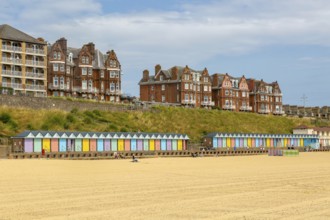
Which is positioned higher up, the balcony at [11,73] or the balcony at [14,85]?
the balcony at [11,73]

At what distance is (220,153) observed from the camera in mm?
83625

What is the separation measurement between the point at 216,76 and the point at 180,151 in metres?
59.7

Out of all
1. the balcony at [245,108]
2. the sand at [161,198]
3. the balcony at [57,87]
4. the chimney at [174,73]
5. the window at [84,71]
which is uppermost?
the chimney at [174,73]

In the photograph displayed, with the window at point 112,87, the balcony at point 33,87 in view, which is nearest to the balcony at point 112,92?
the window at point 112,87

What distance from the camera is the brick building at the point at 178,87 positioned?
123 metres

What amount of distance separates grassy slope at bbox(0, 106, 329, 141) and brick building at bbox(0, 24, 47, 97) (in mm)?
12581

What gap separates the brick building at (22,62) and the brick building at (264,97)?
68.6 m

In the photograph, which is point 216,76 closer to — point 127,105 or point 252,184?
point 127,105

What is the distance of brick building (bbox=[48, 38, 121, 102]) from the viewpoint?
100312mm

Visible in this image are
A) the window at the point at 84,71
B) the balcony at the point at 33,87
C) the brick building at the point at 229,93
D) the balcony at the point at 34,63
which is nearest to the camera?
the balcony at the point at 33,87

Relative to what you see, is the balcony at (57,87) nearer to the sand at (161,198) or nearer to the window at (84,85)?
the window at (84,85)

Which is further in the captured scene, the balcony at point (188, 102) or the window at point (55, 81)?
the balcony at point (188, 102)

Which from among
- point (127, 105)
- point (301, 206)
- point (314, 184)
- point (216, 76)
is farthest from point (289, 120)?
point (301, 206)

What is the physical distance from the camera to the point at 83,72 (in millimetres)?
105500
